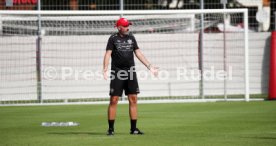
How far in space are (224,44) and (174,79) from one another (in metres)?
1.97

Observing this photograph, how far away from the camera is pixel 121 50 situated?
46.9 feet

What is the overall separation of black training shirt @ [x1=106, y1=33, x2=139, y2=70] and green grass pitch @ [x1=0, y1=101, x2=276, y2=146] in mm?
1293

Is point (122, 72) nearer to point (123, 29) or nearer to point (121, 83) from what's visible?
point (121, 83)

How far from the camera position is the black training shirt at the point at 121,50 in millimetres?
14234

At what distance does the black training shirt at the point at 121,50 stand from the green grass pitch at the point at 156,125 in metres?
1.29

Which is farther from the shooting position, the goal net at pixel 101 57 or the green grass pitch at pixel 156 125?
the goal net at pixel 101 57

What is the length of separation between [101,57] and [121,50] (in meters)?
10.5

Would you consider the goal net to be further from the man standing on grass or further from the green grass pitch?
the man standing on grass

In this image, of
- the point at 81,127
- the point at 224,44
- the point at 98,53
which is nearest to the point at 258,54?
the point at 224,44

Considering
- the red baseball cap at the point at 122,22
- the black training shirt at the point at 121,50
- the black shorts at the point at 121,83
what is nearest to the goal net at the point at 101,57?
the black training shirt at the point at 121,50

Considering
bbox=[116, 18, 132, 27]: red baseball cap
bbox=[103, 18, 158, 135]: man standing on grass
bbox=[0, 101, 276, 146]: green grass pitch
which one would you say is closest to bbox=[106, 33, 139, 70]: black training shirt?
bbox=[103, 18, 158, 135]: man standing on grass

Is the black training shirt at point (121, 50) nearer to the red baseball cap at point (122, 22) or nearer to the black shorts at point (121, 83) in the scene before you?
the black shorts at point (121, 83)

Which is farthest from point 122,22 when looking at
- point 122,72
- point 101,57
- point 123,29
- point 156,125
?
point 101,57

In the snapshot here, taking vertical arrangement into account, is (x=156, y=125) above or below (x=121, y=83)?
below
